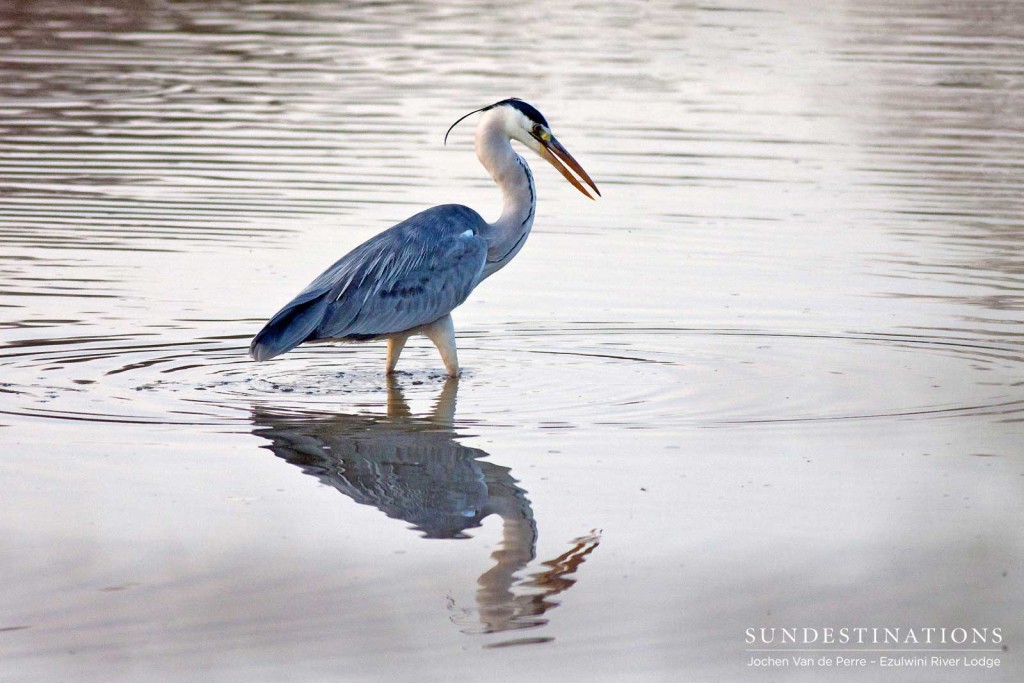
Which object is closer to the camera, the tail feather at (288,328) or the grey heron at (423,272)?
the tail feather at (288,328)

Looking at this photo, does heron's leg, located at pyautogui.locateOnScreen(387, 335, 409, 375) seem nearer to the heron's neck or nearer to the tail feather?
the tail feather

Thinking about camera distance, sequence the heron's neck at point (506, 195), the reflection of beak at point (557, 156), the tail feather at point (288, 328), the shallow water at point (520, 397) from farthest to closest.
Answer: the reflection of beak at point (557, 156) < the heron's neck at point (506, 195) < the tail feather at point (288, 328) < the shallow water at point (520, 397)

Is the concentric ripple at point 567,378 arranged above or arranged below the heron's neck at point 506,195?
below

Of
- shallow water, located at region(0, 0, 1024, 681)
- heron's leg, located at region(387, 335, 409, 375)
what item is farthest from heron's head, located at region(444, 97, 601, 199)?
heron's leg, located at region(387, 335, 409, 375)

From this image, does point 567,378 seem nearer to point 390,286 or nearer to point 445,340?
point 445,340

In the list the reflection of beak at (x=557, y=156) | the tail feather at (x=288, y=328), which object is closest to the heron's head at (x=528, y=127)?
the reflection of beak at (x=557, y=156)

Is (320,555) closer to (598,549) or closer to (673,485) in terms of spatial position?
(598,549)

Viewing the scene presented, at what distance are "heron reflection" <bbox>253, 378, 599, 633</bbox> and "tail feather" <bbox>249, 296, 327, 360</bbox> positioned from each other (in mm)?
497

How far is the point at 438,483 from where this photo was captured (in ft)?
21.0

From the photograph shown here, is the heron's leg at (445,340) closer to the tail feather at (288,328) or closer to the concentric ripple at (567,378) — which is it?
the concentric ripple at (567,378)

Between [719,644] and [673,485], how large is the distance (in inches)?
61.1

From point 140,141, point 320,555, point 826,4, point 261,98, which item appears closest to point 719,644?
point 320,555

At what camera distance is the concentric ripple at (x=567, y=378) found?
24.5 feet

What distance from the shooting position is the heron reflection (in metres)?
5.23
